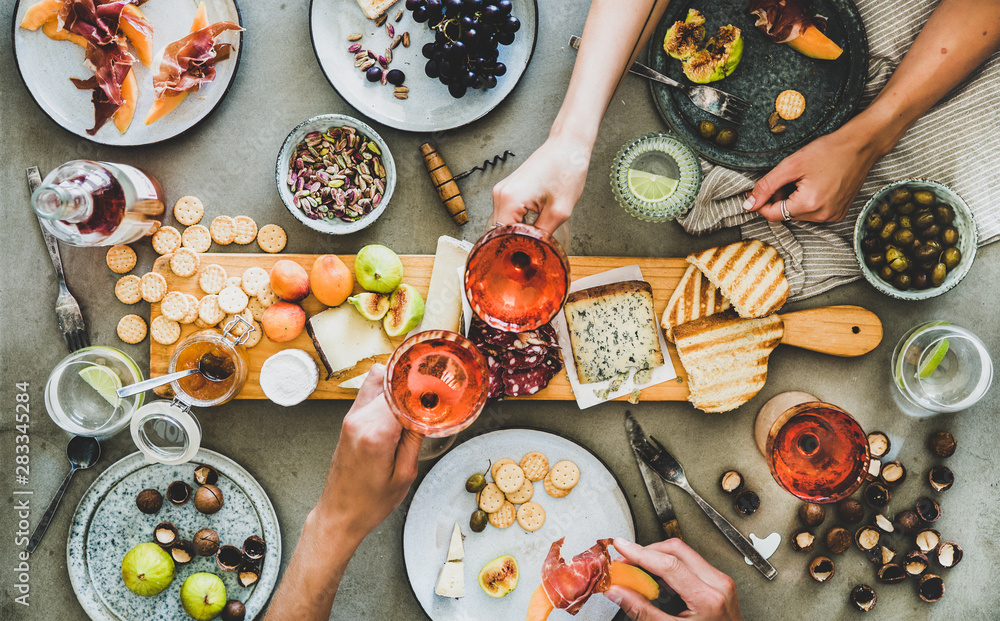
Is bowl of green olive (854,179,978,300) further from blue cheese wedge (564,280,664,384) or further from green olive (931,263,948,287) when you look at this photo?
blue cheese wedge (564,280,664,384)

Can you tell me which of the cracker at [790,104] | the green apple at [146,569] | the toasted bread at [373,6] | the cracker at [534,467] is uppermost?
the cracker at [790,104]

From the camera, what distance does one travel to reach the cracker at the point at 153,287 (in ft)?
5.03

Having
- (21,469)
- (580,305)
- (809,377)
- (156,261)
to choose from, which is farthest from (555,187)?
(21,469)

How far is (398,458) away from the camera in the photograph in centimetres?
120

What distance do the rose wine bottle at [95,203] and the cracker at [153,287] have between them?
0.11 m

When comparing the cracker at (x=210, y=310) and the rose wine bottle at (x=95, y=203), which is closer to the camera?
the rose wine bottle at (x=95, y=203)

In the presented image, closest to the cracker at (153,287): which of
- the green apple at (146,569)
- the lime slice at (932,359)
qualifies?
the green apple at (146,569)

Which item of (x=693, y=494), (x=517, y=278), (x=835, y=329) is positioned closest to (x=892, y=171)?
(x=835, y=329)

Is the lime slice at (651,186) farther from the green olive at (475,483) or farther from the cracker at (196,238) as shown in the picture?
the cracker at (196,238)

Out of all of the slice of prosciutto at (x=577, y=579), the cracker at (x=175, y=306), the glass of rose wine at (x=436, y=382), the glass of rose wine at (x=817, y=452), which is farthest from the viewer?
the cracker at (x=175, y=306)

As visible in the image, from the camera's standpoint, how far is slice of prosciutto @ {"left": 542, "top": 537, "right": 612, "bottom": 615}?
1308 millimetres

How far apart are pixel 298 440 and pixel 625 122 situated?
4.17 ft

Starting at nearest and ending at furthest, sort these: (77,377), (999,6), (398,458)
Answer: (398,458), (999,6), (77,377)

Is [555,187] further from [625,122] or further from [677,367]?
[677,367]
